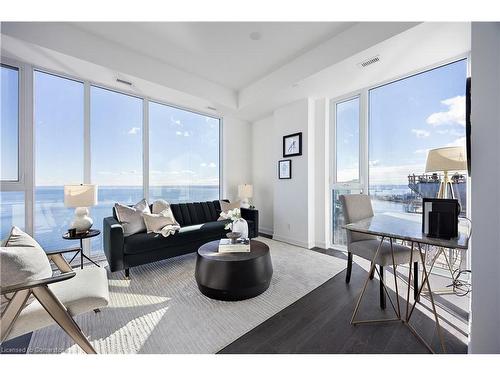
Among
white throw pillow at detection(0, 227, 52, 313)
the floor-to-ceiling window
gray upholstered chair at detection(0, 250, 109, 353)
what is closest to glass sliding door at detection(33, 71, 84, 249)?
the floor-to-ceiling window

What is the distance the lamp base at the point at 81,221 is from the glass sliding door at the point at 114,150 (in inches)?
24.5

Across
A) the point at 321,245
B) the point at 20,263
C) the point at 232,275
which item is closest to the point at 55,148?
the point at 20,263

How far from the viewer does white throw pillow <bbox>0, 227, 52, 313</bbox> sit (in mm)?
Result: 1110

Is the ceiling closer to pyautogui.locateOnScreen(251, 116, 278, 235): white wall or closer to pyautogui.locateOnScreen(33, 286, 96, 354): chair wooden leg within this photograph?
pyautogui.locateOnScreen(251, 116, 278, 235): white wall

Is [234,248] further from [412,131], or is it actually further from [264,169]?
[264,169]

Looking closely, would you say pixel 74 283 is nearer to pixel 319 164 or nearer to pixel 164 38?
pixel 164 38

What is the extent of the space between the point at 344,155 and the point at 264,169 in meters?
1.84

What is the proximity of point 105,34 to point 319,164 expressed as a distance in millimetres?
3555

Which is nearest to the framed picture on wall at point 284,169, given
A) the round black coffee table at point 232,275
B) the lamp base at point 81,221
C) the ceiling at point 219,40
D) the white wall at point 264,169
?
the white wall at point 264,169

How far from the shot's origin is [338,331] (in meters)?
1.54

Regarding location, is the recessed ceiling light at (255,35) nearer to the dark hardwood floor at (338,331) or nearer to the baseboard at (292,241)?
the dark hardwood floor at (338,331)

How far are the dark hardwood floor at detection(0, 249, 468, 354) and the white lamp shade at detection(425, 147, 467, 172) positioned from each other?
1276 millimetres

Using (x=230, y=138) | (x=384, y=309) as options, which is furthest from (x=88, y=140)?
(x=384, y=309)

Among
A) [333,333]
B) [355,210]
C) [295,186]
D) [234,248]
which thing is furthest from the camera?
[295,186]
